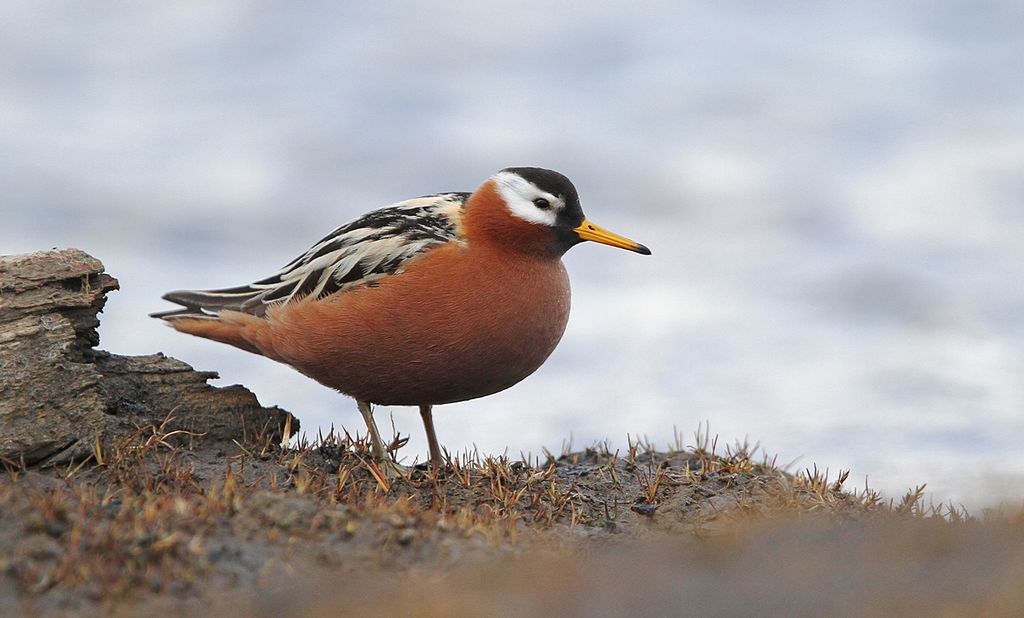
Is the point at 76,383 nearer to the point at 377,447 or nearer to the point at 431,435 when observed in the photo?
the point at 377,447

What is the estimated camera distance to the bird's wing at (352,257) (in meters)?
9.32

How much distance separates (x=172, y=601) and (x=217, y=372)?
4.50 metres

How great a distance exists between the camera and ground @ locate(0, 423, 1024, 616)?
5242mm

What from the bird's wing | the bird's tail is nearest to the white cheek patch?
the bird's wing

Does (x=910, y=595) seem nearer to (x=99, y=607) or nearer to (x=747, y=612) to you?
(x=747, y=612)

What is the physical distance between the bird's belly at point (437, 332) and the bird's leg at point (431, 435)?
2.01 ft

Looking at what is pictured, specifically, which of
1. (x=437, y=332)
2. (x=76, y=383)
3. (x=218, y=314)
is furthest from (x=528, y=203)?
(x=76, y=383)

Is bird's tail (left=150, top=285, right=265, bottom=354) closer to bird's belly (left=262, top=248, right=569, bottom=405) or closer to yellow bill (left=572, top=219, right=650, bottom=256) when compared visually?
bird's belly (left=262, top=248, right=569, bottom=405)

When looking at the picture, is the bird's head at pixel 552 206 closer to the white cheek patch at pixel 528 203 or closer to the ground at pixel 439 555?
the white cheek patch at pixel 528 203

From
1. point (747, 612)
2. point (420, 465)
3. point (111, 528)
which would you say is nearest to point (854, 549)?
point (747, 612)

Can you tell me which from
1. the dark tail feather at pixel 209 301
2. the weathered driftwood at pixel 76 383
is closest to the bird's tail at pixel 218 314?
the dark tail feather at pixel 209 301

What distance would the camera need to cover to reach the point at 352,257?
9.52 metres

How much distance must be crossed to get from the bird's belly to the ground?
3.67 ft

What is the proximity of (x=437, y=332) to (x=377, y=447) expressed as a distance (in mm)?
1318
